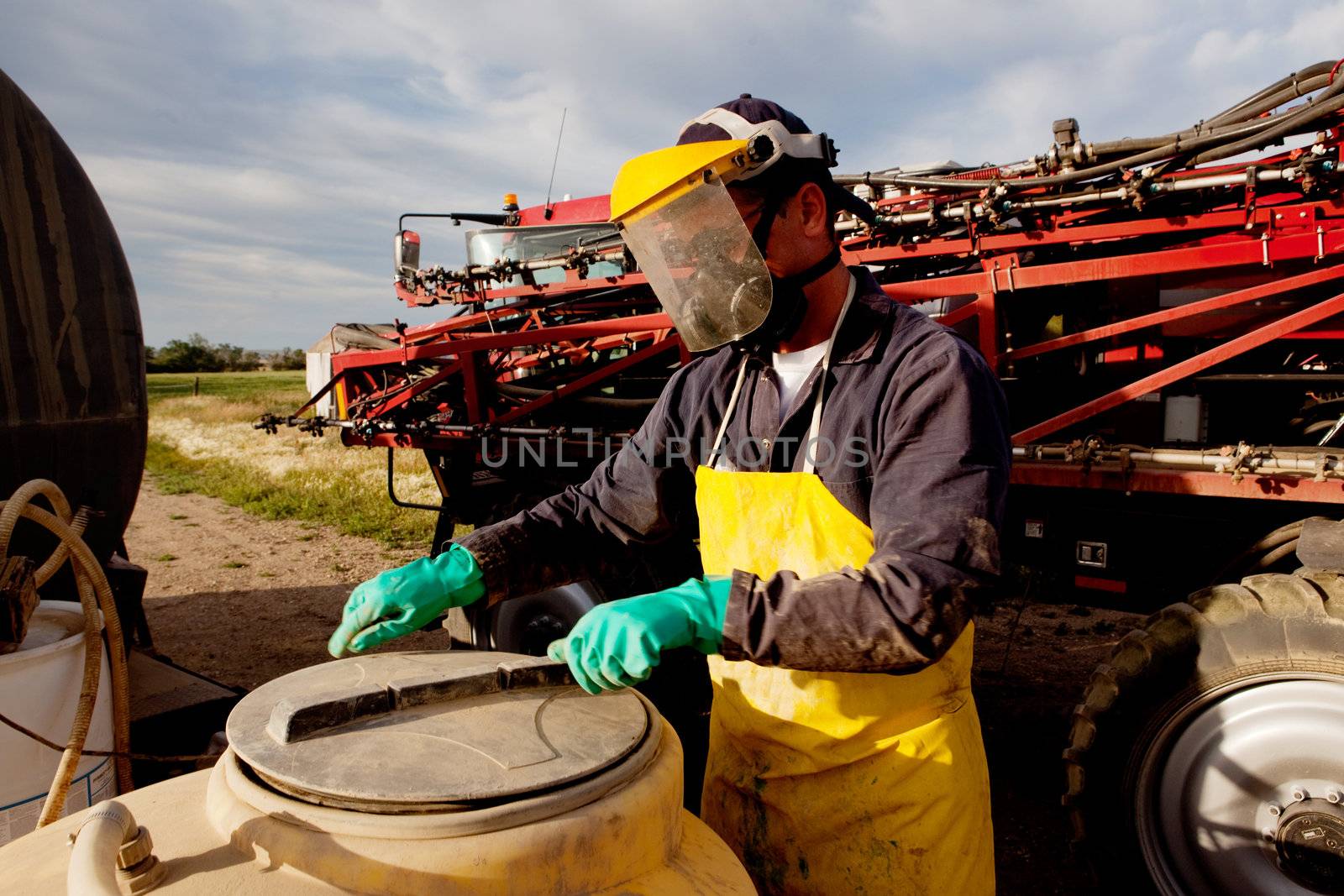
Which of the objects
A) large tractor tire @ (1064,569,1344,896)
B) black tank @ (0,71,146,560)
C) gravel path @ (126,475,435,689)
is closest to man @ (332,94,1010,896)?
large tractor tire @ (1064,569,1344,896)

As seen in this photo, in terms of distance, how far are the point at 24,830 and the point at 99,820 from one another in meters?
1.15

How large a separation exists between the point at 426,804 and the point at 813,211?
1242 millimetres

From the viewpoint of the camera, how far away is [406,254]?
5551 mm

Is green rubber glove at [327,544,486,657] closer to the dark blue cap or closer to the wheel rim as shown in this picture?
the dark blue cap

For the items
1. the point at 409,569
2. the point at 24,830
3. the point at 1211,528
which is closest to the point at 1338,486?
the point at 1211,528

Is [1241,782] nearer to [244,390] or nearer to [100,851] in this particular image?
[100,851]

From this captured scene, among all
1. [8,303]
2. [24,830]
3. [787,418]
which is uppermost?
[8,303]

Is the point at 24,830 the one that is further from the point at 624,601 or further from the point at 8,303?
the point at 8,303

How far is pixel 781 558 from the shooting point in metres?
1.62

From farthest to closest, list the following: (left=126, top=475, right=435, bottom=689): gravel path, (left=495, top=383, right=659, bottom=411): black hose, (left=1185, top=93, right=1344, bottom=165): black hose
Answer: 1. (left=126, top=475, right=435, bottom=689): gravel path
2. (left=495, top=383, right=659, bottom=411): black hose
3. (left=1185, top=93, right=1344, bottom=165): black hose

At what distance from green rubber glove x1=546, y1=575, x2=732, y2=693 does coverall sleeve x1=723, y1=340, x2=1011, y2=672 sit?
0.18 ft

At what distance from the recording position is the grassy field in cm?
974

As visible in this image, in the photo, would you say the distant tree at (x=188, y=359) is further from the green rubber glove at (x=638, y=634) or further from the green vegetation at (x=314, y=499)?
the green rubber glove at (x=638, y=634)

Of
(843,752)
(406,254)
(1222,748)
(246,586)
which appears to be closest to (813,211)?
(843,752)
